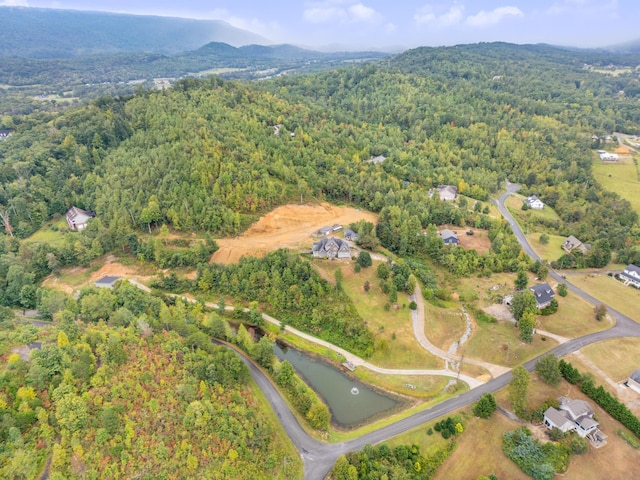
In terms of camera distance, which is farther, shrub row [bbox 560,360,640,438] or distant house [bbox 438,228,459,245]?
distant house [bbox 438,228,459,245]

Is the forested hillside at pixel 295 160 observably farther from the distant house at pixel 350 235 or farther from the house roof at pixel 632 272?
the house roof at pixel 632 272

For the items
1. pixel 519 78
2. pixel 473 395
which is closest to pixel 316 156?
pixel 473 395

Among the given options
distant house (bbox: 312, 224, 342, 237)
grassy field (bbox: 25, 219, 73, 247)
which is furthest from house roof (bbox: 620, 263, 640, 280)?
grassy field (bbox: 25, 219, 73, 247)

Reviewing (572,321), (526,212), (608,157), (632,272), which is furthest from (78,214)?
(608,157)

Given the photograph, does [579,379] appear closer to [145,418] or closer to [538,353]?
[538,353]

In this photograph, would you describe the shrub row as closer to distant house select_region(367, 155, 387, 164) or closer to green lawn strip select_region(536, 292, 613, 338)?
green lawn strip select_region(536, 292, 613, 338)

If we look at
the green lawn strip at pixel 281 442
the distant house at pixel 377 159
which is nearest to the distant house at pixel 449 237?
the distant house at pixel 377 159

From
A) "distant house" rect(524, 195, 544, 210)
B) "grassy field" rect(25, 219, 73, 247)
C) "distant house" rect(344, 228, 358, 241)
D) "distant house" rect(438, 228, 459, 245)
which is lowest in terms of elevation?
"distant house" rect(524, 195, 544, 210)
